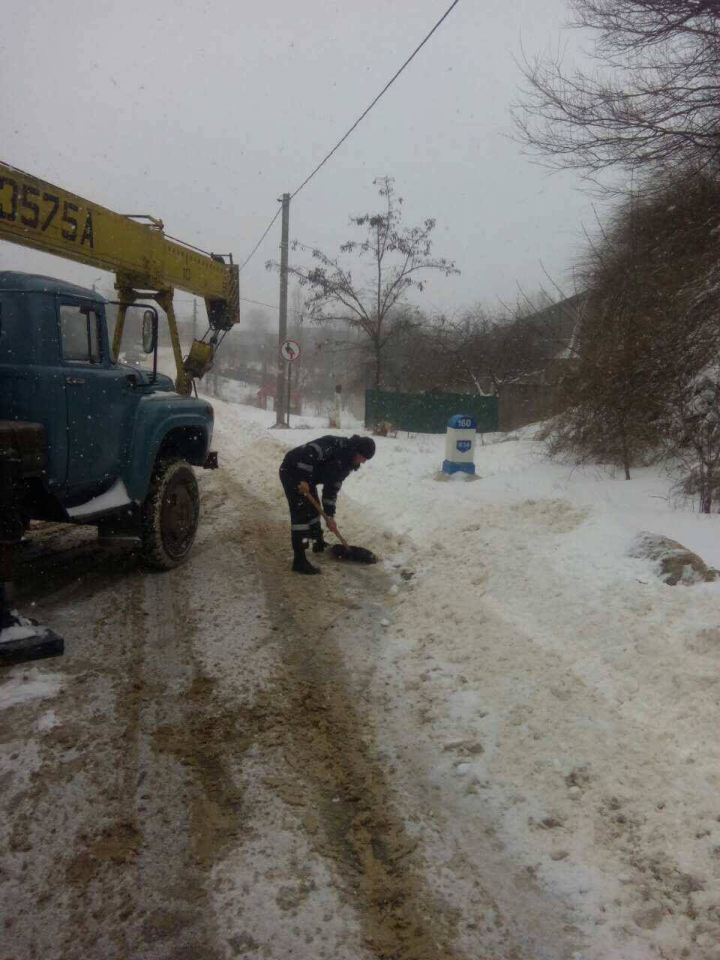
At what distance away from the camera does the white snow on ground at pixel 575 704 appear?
2.50 metres

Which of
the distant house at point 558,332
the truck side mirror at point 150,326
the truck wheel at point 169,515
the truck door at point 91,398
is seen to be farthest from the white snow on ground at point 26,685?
the distant house at point 558,332

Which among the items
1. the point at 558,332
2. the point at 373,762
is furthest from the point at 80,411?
Answer: the point at 558,332

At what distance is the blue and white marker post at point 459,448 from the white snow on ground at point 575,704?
292cm

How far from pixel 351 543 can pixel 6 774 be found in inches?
175

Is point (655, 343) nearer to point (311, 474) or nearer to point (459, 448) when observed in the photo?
point (459, 448)

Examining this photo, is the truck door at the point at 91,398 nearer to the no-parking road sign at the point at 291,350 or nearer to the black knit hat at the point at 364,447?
the black knit hat at the point at 364,447

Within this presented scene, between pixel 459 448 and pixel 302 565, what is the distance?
4.61 metres

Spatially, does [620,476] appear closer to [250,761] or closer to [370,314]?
[250,761]

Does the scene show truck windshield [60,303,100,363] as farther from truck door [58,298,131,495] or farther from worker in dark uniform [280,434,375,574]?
worker in dark uniform [280,434,375,574]

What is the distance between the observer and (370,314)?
19641 millimetres

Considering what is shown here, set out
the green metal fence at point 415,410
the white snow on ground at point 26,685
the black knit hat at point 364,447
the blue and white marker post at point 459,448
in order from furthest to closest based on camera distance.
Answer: the green metal fence at point 415,410
the blue and white marker post at point 459,448
the black knit hat at point 364,447
the white snow on ground at point 26,685

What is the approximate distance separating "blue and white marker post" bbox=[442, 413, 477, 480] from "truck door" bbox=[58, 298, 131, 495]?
5.62 meters

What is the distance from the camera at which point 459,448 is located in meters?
10.0

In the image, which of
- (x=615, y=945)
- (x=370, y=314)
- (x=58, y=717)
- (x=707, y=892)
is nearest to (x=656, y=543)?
(x=707, y=892)
